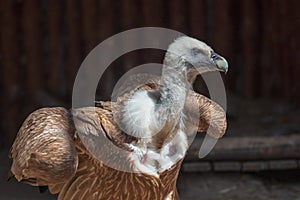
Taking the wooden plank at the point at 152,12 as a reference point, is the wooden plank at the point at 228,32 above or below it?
below

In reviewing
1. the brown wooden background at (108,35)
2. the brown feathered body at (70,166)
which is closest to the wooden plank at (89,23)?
the brown wooden background at (108,35)

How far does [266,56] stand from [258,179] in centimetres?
266

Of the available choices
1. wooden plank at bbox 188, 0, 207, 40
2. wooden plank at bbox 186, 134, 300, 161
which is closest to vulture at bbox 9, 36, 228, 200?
wooden plank at bbox 186, 134, 300, 161

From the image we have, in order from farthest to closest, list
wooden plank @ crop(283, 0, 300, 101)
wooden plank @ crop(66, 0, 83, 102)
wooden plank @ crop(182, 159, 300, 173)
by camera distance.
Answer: wooden plank @ crop(66, 0, 83, 102) < wooden plank @ crop(283, 0, 300, 101) < wooden plank @ crop(182, 159, 300, 173)

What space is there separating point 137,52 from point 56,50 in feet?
3.61

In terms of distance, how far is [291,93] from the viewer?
32.3 ft

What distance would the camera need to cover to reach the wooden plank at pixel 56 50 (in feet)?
31.8

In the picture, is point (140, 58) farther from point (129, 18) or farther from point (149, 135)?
point (149, 135)

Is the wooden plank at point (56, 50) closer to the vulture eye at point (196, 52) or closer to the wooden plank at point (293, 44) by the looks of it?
the wooden plank at point (293, 44)

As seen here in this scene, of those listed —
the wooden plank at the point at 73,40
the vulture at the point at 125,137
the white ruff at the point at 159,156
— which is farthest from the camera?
the wooden plank at the point at 73,40

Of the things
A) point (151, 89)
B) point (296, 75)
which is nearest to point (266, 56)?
point (296, 75)

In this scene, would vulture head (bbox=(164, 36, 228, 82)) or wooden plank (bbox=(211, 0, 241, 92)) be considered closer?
vulture head (bbox=(164, 36, 228, 82))

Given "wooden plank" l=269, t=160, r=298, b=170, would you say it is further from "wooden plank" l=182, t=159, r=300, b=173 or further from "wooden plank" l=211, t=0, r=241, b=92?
"wooden plank" l=211, t=0, r=241, b=92

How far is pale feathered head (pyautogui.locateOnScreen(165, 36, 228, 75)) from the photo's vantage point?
4578 mm
